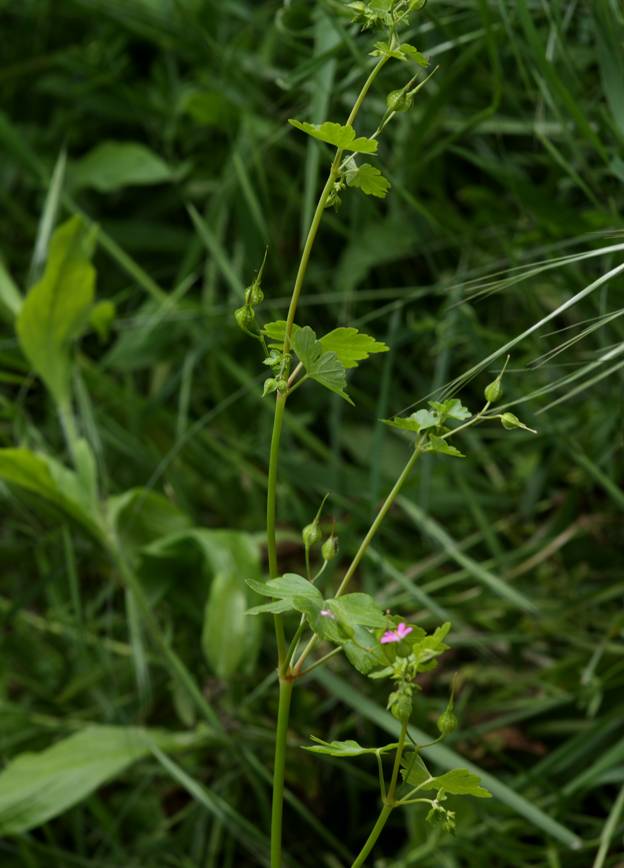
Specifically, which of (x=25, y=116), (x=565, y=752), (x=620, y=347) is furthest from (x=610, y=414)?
(x=25, y=116)

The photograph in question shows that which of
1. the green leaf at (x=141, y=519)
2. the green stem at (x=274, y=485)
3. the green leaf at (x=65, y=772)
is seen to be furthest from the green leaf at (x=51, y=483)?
the green stem at (x=274, y=485)

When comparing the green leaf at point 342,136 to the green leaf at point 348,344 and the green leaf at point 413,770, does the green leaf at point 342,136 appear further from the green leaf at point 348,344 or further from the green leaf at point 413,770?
the green leaf at point 413,770

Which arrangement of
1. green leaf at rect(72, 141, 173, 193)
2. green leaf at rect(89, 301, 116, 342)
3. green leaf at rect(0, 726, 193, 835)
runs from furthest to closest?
green leaf at rect(72, 141, 173, 193) < green leaf at rect(89, 301, 116, 342) < green leaf at rect(0, 726, 193, 835)

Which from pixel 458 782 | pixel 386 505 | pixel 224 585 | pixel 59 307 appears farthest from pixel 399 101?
pixel 59 307

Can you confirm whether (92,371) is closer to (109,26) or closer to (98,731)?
(98,731)

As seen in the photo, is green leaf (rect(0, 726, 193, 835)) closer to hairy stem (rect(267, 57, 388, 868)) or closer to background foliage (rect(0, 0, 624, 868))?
background foliage (rect(0, 0, 624, 868))

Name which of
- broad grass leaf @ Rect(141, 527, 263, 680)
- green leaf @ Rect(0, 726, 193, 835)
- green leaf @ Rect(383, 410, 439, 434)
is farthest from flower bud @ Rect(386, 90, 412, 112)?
green leaf @ Rect(0, 726, 193, 835)
